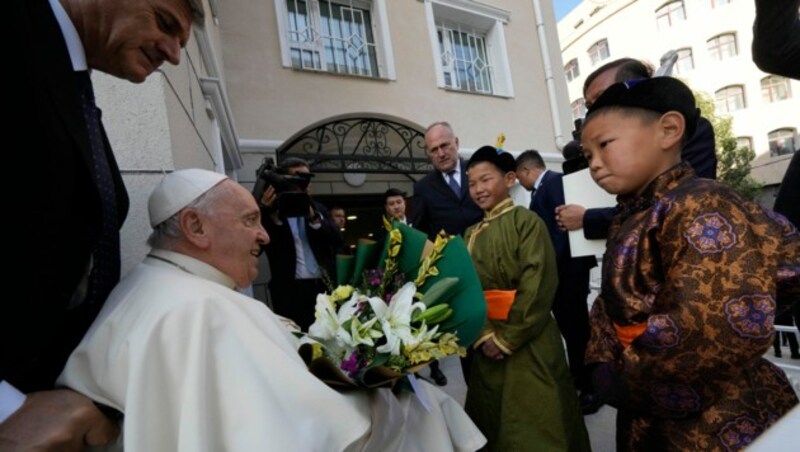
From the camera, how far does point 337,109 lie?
6.79 meters

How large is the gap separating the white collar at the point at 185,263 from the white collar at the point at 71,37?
1.85 feet

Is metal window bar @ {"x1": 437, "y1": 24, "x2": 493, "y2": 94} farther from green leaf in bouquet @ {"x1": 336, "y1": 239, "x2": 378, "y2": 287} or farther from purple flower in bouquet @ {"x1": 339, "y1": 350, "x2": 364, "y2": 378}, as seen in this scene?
purple flower in bouquet @ {"x1": 339, "y1": 350, "x2": 364, "y2": 378}

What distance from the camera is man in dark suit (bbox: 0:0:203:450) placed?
33.4 inches

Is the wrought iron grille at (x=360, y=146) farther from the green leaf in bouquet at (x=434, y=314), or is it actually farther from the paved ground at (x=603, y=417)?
the green leaf in bouquet at (x=434, y=314)

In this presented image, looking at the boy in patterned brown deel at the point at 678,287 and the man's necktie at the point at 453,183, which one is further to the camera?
the man's necktie at the point at 453,183

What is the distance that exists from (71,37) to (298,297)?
279 centimetres

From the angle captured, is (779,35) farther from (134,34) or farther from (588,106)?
(134,34)

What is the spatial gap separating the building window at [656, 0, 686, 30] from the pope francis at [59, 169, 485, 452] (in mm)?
31017

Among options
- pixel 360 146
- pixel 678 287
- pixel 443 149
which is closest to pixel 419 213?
pixel 443 149

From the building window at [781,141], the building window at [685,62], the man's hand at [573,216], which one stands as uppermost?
the building window at [685,62]

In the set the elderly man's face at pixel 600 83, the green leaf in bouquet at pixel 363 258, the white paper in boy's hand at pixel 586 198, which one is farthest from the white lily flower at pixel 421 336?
the elderly man's face at pixel 600 83

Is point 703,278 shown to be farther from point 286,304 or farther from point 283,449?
A: point 286,304

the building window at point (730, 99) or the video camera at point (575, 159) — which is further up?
the building window at point (730, 99)

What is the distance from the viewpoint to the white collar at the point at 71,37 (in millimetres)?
1026
